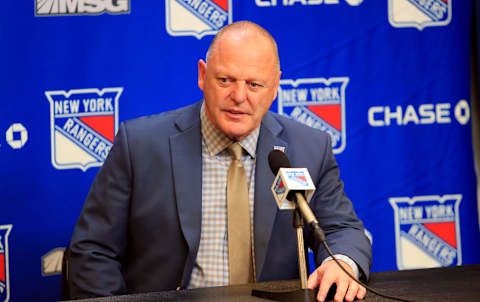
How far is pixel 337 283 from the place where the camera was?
1.59 m

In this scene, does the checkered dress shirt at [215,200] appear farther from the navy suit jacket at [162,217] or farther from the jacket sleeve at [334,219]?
the jacket sleeve at [334,219]

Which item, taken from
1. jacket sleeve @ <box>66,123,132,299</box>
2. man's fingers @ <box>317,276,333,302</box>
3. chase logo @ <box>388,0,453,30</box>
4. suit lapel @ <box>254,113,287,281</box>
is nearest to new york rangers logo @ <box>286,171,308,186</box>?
man's fingers @ <box>317,276,333,302</box>

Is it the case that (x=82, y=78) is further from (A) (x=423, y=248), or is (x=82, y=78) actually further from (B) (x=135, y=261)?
(A) (x=423, y=248)

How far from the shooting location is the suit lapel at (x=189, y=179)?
207 cm

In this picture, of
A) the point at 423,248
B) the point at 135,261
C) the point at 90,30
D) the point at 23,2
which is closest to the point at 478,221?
the point at 423,248

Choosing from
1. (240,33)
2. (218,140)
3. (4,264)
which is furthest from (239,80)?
(4,264)

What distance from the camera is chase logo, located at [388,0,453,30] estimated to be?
10.7 ft

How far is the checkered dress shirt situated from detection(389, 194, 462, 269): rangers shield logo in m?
1.40

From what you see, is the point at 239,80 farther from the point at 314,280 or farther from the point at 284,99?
the point at 284,99

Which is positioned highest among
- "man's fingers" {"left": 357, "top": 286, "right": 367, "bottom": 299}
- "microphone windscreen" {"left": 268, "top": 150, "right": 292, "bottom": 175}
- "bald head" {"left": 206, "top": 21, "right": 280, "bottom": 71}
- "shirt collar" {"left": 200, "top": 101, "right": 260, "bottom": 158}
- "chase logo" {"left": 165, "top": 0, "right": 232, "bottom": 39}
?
"chase logo" {"left": 165, "top": 0, "right": 232, "bottom": 39}

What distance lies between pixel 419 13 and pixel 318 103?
2.56 ft

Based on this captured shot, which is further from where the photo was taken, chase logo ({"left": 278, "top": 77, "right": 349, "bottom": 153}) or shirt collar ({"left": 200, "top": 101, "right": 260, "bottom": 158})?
chase logo ({"left": 278, "top": 77, "right": 349, "bottom": 153})

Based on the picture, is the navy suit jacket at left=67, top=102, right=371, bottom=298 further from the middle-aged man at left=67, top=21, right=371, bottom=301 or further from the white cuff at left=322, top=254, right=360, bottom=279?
the white cuff at left=322, top=254, right=360, bottom=279

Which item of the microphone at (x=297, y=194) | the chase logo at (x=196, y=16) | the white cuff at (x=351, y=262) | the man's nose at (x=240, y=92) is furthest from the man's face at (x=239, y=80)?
the chase logo at (x=196, y=16)
